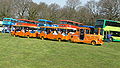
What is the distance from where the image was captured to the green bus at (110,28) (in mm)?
23828

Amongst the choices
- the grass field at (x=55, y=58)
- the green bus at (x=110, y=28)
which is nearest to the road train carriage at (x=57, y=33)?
the green bus at (x=110, y=28)

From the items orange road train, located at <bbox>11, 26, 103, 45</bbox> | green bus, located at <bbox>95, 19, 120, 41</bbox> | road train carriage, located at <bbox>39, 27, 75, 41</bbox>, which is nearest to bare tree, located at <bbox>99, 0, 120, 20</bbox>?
green bus, located at <bbox>95, 19, 120, 41</bbox>

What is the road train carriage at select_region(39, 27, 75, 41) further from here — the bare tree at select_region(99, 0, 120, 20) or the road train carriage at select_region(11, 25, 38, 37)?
the bare tree at select_region(99, 0, 120, 20)

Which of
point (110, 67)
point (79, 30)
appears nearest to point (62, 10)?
point (79, 30)

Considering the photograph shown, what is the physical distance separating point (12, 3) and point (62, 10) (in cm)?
1623

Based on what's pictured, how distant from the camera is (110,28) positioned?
79.7 feet

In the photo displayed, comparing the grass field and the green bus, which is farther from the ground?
the green bus

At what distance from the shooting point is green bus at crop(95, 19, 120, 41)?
23.8 metres

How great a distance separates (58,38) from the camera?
2130 centimetres

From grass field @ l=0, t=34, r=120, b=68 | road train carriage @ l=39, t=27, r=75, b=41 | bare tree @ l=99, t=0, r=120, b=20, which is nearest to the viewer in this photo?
grass field @ l=0, t=34, r=120, b=68

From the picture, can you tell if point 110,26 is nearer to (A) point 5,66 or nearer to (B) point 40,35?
(B) point 40,35

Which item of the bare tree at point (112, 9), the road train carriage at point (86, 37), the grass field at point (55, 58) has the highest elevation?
the bare tree at point (112, 9)

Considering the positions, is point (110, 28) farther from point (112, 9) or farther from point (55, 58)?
point (112, 9)

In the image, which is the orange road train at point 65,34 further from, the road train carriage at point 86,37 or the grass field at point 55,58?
the grass field at point 55,58
